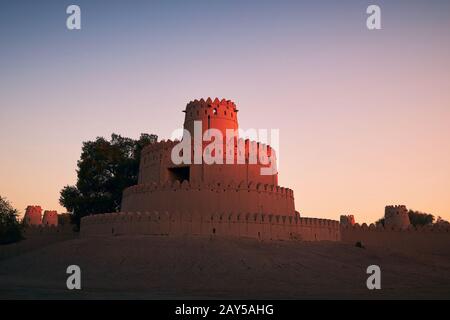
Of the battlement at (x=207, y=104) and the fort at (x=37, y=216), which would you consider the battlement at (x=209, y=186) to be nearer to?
the battlement at (x=207, y=104)

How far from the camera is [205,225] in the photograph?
28500 mm

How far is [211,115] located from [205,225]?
11.2 meters

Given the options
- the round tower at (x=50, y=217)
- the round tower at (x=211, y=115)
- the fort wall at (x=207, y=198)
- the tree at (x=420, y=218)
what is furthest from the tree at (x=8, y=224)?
the tree at (x=420, y=218)

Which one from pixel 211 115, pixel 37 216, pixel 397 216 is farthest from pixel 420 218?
pixel 37 216

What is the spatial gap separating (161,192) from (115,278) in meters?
11.5

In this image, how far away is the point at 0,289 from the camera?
17594mm

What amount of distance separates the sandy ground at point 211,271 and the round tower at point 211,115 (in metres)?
11.9

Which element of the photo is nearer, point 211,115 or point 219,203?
point 219,203

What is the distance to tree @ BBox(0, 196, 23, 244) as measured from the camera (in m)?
38.8

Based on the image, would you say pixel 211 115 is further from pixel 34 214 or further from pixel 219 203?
pixel 34 214

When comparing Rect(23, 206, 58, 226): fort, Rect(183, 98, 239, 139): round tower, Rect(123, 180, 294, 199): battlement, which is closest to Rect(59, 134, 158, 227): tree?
Rect(183, 98, 239, 139): round tower

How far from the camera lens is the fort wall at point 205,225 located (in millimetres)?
28359

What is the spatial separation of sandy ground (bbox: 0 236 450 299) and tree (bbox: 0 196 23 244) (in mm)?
11885
